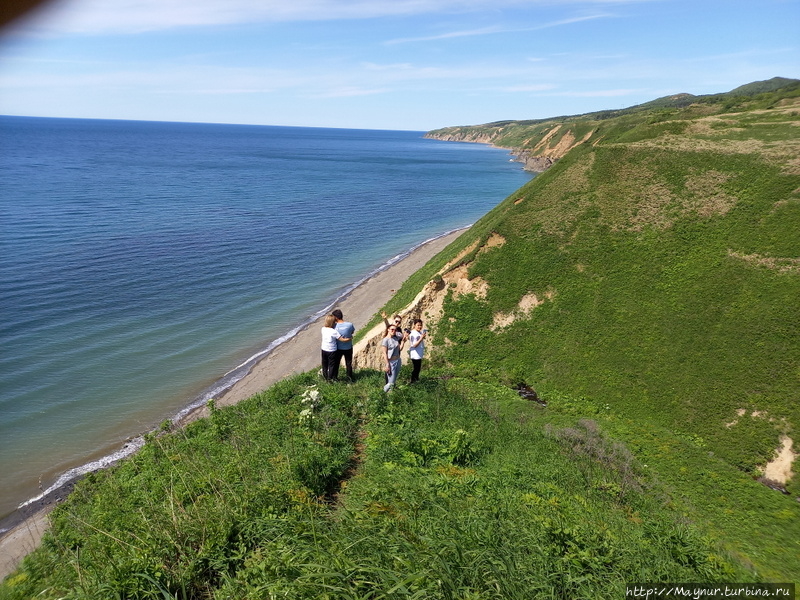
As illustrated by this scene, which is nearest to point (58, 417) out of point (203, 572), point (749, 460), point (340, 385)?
point (340, 385)

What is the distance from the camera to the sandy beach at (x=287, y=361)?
16.2 m

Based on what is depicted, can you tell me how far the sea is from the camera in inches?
921

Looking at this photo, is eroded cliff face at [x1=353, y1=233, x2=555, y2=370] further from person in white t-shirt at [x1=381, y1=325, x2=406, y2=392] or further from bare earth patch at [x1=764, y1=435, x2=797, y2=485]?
bare earth patch at [x1=764, y1=435, x2=797, y2=485]

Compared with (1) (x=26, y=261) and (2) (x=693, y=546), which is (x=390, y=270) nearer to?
(1) (x=26, y=261)

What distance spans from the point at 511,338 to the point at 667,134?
18.6m

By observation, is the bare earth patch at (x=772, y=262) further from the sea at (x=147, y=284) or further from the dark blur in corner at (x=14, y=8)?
the sea at (x=147, y=284)

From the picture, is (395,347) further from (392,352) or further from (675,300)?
(675,300)

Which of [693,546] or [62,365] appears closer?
[693,546]

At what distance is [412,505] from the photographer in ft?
27.6

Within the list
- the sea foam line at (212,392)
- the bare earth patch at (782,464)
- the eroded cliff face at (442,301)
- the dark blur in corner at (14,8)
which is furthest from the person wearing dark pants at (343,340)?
the bare earth patch at (782,464)

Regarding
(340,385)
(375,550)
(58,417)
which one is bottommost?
(58,417)

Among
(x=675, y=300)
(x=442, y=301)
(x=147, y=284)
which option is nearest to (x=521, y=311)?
(x=442, y=301)

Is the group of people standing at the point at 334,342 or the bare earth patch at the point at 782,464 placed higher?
the group of people standing at the point at 334,342

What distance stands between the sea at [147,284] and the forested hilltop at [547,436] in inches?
446
